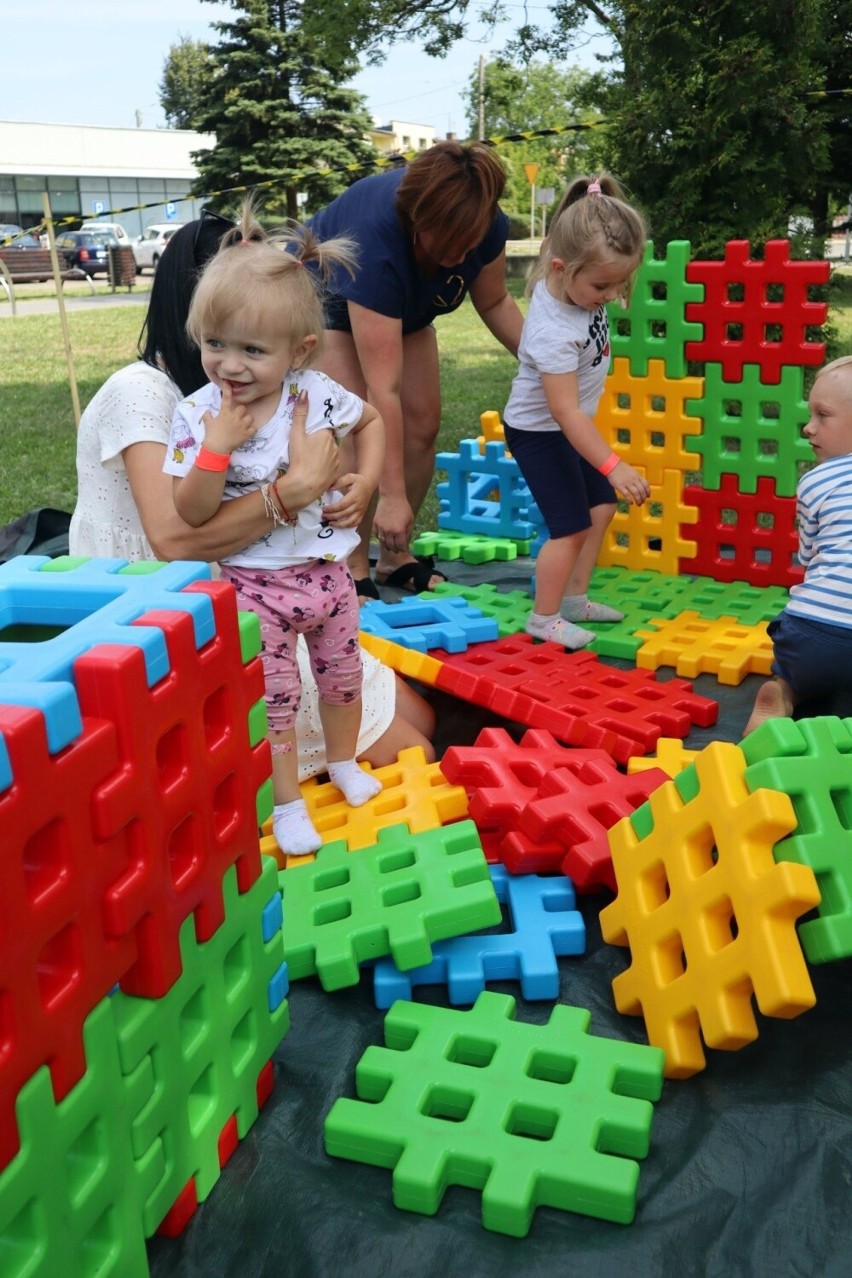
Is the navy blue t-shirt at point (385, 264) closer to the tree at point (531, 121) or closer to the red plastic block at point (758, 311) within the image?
the red plastic block at point (758, 311)

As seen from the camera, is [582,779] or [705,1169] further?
[582,779]

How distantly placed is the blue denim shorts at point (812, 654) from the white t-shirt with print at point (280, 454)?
3.17 feet

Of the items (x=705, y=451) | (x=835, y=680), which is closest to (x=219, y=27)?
(x=705, y=451)

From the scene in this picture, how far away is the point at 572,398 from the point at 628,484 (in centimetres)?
29

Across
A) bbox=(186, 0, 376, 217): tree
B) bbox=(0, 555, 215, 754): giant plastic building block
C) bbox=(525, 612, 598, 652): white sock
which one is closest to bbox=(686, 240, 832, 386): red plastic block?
bbox=(525, 612, 598, 652): white sock

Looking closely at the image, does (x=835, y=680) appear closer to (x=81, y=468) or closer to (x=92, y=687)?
(x=81, y=468)

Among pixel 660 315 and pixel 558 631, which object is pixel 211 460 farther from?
pixel 660 315

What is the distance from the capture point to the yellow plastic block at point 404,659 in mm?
2584

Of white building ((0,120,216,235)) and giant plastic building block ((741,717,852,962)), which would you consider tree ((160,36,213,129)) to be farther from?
giant plastic building block ((741,717,852,962))

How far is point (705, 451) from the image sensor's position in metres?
3.49

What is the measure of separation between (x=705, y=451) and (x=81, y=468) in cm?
203

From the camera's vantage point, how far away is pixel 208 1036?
1.34 meters

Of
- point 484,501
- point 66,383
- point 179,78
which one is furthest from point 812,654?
point 179,78

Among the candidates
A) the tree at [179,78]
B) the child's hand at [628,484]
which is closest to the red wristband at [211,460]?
the child's hand at [628,484]
